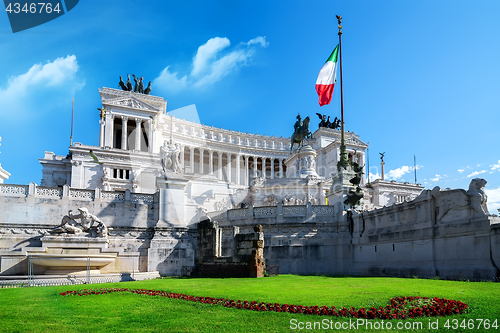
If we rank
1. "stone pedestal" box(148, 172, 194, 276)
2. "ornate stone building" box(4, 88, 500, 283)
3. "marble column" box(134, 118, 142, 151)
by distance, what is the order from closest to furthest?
"ornate stone building" box(4, 88, 500, 283), "stone pedestal" box(148, 172, 194, 276), "marble column" box(134, 118, 142, 151)

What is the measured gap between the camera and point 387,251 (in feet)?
73.6

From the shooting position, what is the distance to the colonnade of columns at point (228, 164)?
99713 millimetres

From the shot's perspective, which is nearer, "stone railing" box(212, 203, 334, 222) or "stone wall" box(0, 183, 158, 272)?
"stone wall" box(0, 183, 158, 272)

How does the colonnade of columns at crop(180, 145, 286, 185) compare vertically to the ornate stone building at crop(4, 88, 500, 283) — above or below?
above

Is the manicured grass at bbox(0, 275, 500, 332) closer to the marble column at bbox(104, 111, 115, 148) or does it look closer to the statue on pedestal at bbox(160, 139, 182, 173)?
the statue on pedestal at bbox(160, 139, 182, 173)

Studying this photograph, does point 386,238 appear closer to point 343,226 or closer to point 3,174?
point 343,226

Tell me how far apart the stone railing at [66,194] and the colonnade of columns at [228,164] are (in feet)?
223

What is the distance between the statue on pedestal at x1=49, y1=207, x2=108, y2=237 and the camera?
76.5 feet

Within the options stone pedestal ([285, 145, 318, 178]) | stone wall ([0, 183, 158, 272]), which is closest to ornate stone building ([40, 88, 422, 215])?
stone pedestal ([285, 145, 318, 178])

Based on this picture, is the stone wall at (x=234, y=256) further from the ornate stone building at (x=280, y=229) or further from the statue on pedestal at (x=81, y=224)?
the statue on pedestal at (x=81, y=224)

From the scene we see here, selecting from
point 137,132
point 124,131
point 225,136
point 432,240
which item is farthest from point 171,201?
point 225,136

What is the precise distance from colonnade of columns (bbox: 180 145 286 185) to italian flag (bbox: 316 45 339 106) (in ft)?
202

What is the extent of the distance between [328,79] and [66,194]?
85.4 ft

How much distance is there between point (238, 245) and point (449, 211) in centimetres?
1115
